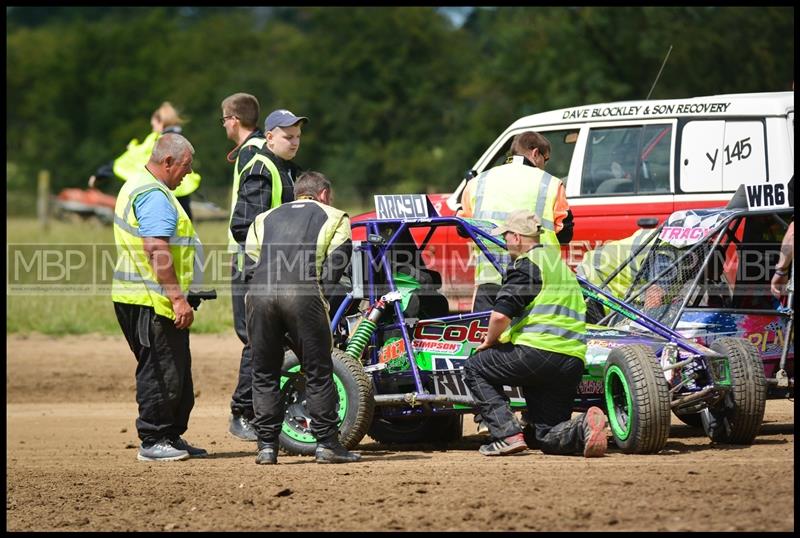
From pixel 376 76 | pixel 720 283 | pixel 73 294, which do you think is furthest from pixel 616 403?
pixel 376 76

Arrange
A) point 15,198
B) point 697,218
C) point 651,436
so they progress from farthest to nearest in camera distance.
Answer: point 15,198, point 697,218, point 651,436

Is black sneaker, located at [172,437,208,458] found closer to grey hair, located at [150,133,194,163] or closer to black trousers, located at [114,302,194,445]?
black trousers, located at [114,302,194,445]

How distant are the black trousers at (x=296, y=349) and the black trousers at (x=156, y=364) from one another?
674 millimetres

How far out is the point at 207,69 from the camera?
223 feet

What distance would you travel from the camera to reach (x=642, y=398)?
25.6 feet

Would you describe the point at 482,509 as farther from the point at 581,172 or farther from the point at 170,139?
the point at 581,172

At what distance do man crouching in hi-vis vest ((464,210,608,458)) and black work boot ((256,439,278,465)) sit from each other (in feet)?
4.24

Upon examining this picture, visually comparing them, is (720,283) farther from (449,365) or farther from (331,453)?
(331,453)

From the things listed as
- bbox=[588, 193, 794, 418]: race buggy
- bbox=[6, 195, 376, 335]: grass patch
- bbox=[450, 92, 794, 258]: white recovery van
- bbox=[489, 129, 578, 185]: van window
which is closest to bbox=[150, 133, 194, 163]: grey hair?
bbox=[6, 195, 376, 335]: grass patch

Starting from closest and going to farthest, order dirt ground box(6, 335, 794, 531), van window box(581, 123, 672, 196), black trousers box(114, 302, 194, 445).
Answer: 1. dirt ground box(6, 335, 794, 531)
2. black trousers box(114, 302, 194, 445)
3. van window box(581, 123, 672, 196)

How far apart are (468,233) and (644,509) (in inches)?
120

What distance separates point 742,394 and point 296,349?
2.75 meters

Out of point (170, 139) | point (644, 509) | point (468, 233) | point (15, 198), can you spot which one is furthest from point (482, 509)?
point (15, 198)

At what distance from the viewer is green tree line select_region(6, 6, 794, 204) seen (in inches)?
1529
